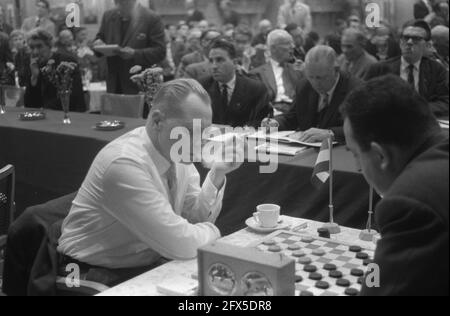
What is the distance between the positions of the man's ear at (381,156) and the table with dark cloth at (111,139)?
1348mm

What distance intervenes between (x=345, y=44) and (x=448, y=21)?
9.39ft

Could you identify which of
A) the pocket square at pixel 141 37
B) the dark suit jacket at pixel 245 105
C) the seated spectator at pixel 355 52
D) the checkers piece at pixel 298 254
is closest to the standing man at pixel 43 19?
the pocket square at pixel 141 37

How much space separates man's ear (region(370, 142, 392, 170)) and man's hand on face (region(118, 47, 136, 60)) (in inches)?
165

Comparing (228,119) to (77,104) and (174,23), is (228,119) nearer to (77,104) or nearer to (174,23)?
(77,104)

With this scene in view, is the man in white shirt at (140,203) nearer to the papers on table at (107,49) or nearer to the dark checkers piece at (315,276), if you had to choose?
the dark checkers piece at (315,276)

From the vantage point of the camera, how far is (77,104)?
16.8 feet

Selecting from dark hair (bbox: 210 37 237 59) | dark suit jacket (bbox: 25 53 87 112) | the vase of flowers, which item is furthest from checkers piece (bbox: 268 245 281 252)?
dark suit jacket (bbox: 25 53 87 112)

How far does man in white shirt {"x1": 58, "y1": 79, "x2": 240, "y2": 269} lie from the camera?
180 cm

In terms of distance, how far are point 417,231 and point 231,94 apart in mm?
3239

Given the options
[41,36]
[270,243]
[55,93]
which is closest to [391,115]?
[270,243]

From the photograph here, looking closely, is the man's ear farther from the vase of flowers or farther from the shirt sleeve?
Answer: the vase of flowers

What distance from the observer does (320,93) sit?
145 inches

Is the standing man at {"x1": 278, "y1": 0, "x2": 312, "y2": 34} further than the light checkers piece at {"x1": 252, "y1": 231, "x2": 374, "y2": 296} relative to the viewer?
Yes

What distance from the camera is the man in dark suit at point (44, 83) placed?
16.7 ft
